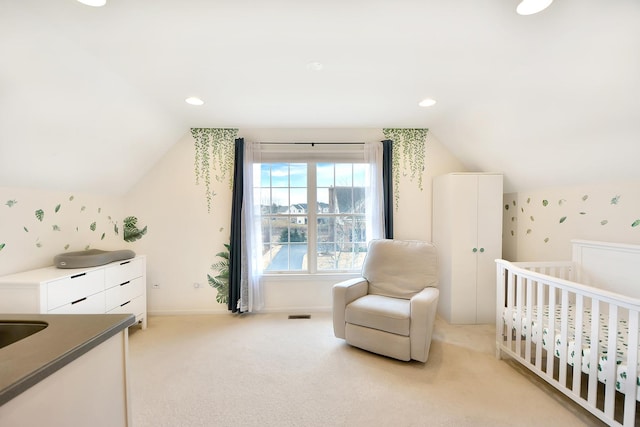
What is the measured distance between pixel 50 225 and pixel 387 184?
3.40 meters

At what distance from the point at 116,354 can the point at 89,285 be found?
178 cm

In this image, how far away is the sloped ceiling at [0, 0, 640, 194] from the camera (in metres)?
1.43

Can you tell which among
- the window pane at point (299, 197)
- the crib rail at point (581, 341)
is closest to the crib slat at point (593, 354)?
the crib rail at point (581, 341)

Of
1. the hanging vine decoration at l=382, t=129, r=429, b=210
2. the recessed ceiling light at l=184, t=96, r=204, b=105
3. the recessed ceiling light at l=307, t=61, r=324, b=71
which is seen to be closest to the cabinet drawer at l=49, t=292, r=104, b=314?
the recessed ceiling light at l=184, t=96, r=204, b=105

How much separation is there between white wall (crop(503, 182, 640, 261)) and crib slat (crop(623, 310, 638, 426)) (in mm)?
1118

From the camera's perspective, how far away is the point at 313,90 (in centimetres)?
236

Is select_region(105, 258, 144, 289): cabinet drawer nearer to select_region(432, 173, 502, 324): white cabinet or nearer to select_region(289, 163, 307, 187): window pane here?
select_region(289, 163, 307, 187): window pane

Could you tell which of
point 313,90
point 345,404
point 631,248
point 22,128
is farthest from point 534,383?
point 22,128

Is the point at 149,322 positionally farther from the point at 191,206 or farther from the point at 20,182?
the point at 20,182

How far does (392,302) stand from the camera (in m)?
2.59

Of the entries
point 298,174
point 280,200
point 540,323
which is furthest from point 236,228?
point 540,323

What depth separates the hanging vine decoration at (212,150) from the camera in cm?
337

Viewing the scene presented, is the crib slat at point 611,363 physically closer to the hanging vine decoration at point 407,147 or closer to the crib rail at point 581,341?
the crib rail at point 581,341

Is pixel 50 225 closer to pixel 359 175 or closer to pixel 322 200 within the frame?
pixel 322 200
